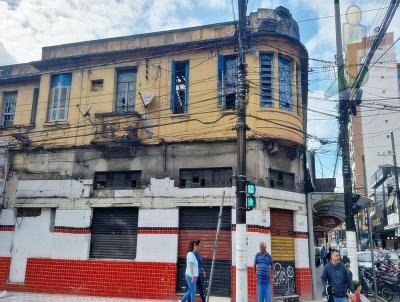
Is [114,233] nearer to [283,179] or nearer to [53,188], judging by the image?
[53,188]

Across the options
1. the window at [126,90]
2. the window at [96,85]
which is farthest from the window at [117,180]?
the window at [96,85]

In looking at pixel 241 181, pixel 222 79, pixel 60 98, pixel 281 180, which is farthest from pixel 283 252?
pixel 60 98

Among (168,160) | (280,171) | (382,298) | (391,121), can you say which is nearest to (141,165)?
(168,160)

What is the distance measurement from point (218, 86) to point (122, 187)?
203 inches

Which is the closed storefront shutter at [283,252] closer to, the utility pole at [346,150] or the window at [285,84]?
the utility pole at [346,150]

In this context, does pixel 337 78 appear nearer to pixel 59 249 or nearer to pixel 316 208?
pixel 316 208

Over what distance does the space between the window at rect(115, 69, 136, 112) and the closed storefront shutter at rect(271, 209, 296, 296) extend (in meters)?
6.84

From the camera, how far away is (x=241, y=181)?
992 cm

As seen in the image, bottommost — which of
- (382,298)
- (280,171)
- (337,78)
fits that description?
(382,298)

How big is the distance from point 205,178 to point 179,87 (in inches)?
152

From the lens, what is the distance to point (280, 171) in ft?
46.5

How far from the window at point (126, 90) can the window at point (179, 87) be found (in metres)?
1.69

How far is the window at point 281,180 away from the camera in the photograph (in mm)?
13918

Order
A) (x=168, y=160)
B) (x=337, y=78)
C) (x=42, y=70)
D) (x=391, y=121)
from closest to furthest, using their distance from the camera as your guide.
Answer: (x=337, y=78), (x=168, y=160), (x=42, y=70), (x=391, y=121)
